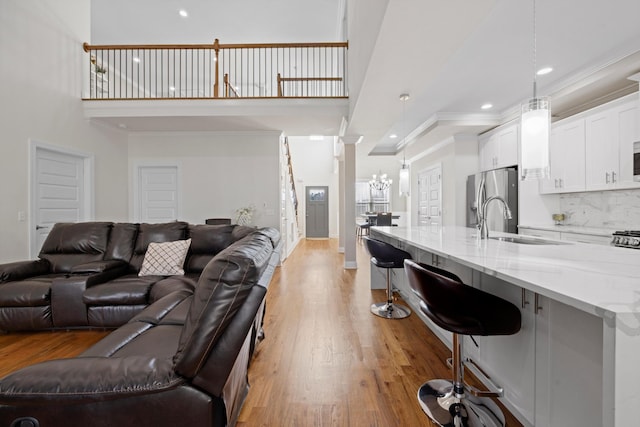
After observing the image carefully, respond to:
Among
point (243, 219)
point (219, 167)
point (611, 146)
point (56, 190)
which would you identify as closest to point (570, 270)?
point (611, 146)

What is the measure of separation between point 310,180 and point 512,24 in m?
8.95

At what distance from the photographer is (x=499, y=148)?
16.1 ft

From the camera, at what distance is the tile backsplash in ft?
10.7

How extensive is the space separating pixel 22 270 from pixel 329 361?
A: 3.09 m

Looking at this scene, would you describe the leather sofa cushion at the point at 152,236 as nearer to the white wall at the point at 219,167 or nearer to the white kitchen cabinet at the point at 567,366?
the white wall at the point at 219,167

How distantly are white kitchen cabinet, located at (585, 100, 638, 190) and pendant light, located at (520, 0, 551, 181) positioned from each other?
8.04ft

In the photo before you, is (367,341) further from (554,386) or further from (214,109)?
(214,109)

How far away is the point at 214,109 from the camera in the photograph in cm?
461

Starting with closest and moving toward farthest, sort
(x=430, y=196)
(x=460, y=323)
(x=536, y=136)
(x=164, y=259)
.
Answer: (x=460, y=323) < (x=536, y=136) < (x=164, y=259) < (x=430, y=196)

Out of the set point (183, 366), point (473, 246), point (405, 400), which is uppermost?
point (473, 246)

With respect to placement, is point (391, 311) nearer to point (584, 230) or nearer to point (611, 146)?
point (584, 230)

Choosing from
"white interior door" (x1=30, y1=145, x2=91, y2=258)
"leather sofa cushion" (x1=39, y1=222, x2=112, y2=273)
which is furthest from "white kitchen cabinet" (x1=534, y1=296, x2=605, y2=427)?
"white interior door" (x1=30, y1=145, x2=91, y2=258)

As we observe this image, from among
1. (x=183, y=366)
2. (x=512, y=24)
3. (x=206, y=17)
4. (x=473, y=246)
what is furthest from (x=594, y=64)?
(x=206, y=17)

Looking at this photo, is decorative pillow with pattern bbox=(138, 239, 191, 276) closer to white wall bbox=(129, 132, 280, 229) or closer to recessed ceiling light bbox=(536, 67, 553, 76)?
white wall bbox=(129, 132, 280, 229)
